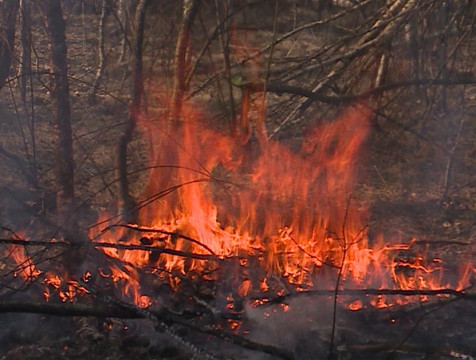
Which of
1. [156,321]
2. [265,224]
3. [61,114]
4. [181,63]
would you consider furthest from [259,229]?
[61,114]

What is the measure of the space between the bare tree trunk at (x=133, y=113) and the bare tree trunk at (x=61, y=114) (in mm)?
319

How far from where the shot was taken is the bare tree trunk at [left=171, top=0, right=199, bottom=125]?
357 centimetres

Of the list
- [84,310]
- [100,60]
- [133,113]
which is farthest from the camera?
[100,60]

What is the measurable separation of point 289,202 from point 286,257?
0.53m

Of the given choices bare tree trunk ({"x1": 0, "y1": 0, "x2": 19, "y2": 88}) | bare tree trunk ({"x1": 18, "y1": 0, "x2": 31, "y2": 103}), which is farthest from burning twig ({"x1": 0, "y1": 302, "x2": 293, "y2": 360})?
bare tree trunk ({"x1": 0, "y1": 0, "x2": 19, "y2": 88})

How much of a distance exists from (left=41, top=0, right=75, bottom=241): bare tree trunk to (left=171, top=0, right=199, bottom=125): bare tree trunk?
25.8 inches

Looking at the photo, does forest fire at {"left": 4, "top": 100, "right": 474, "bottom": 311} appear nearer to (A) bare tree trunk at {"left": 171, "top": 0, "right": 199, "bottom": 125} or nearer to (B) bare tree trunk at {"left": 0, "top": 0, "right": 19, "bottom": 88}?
(A) bare tree trunk at {"left": 171, "top": 0, "right": 199, "bottom": 125}

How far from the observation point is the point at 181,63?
3.65 metres

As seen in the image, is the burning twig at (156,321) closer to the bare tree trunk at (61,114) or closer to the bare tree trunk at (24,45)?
the bare tree trunk at (61,114)

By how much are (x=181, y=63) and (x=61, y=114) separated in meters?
0.81

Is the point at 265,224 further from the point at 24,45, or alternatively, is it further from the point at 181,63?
the point at 24,45

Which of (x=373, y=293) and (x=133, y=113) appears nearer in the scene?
(x=373, y=293)

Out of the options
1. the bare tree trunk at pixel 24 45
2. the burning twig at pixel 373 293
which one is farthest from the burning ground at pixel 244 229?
the bare tree trunk at pixel 24 45

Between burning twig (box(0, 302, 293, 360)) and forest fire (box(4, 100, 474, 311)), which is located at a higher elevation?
forest fire (box(4, 100, 474, 311))
